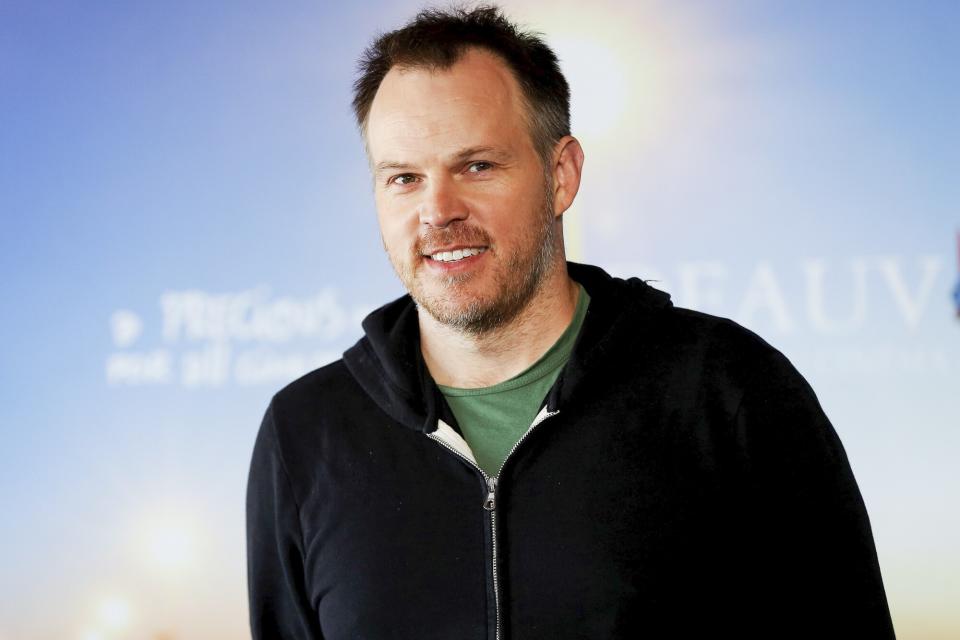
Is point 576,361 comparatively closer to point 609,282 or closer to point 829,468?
point 609,282

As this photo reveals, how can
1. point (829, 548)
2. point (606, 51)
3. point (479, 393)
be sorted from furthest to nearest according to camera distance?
point (606, 51), point (479, 393), point (829, 548)

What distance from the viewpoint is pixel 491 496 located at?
1139 mm

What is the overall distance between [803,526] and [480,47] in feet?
2.19

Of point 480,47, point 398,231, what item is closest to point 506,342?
point 398,231

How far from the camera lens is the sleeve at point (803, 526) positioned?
109 centimetres

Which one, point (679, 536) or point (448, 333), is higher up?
point (448, 333)

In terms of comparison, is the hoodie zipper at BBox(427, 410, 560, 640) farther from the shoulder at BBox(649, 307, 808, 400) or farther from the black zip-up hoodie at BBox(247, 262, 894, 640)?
the shoulder at BBox(649, 307, 808, 400)

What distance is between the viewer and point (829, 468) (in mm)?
1113

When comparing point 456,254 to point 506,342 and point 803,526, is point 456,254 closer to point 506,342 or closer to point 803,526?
point 506,342

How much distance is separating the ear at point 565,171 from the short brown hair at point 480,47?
2 cm

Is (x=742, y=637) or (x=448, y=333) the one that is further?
(x=448, y=333)

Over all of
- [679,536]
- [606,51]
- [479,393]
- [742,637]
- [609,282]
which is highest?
[606,51]

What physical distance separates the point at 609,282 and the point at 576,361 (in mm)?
165

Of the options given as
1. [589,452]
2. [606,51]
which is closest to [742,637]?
[589,452]
